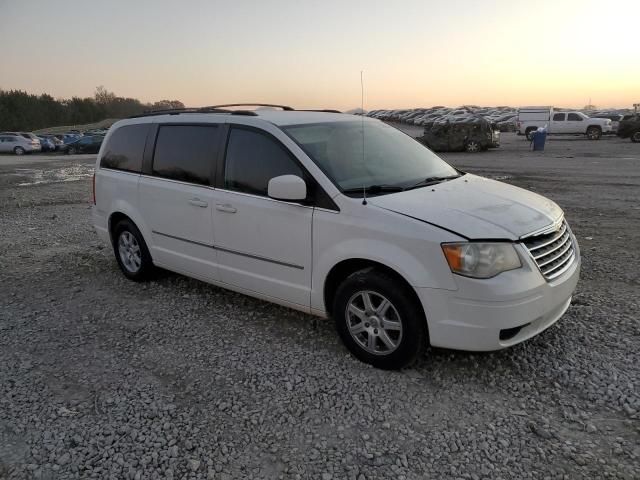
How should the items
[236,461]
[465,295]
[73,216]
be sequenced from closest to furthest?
[236,461], [465,295], [73,216]

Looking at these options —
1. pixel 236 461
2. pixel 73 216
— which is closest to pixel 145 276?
pixel 236 461

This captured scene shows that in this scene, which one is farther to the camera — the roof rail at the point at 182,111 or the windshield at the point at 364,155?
the roof rail at the point at 182,111

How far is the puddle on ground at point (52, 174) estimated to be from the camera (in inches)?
696

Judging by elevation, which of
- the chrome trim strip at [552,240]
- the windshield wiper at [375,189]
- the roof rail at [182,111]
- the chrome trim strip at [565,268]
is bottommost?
the chrome trim strip at [565,268]

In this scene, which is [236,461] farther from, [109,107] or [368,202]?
[109,107]

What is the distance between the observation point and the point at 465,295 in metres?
3.20

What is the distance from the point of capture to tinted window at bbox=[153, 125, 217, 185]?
15.1ft

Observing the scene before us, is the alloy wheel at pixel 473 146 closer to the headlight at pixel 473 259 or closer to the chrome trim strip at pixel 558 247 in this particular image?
the chrome trim strip at pixel 558 247

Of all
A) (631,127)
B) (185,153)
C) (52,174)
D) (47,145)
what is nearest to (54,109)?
(47,145)

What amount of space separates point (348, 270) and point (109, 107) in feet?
321

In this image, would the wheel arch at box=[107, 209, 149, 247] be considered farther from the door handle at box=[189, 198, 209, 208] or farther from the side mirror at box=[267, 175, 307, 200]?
the side mirror at box=[267, 175, 307, 200]

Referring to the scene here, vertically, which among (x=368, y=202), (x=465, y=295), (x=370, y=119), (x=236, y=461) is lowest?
(x=236, y=461)

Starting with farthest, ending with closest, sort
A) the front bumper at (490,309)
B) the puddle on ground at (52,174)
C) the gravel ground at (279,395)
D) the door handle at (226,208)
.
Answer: the puddle on ground at (52,174), the door handle at (226,208), the front bumper at (490,309), the gravel ground at (279,395)

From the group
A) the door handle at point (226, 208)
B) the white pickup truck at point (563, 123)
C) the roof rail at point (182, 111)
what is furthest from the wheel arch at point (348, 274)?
the white pickup truck at point (563, 123)
